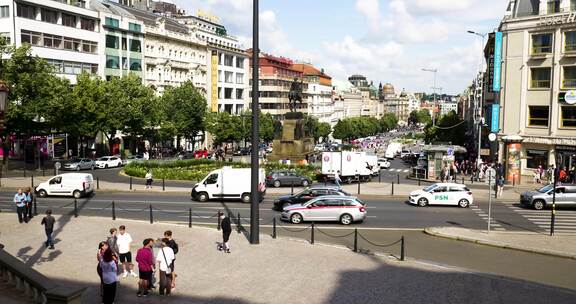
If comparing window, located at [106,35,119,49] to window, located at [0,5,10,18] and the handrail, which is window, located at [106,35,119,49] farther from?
the handrail

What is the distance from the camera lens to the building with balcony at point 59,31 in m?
58.8

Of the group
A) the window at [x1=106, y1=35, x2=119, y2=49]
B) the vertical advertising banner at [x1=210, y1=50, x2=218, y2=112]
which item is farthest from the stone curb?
the vertical advertising banner at [x1=210, y1=50, x2=218, y2=112]

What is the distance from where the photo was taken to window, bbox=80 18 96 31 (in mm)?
68688

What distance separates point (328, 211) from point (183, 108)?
167ft

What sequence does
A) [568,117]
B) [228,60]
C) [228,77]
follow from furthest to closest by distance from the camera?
[228,60], [228,77], [568,117]

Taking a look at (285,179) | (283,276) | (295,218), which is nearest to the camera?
(283,276)

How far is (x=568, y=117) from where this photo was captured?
47125 millimetres

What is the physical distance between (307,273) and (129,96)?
51604mm

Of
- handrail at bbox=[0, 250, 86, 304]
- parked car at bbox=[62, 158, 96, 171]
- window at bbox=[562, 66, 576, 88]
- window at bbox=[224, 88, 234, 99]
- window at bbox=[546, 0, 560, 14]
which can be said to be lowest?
parked car at bbox=[62, 158, 96, 171]

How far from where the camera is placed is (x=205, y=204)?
32.1 metres

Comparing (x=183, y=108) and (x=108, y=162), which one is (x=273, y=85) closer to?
(x=183, y=108)

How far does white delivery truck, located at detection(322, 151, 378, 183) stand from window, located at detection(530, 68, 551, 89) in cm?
1846

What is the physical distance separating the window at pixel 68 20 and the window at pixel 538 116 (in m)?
52.7

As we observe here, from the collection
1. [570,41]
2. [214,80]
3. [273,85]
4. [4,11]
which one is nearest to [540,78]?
[570,41]
